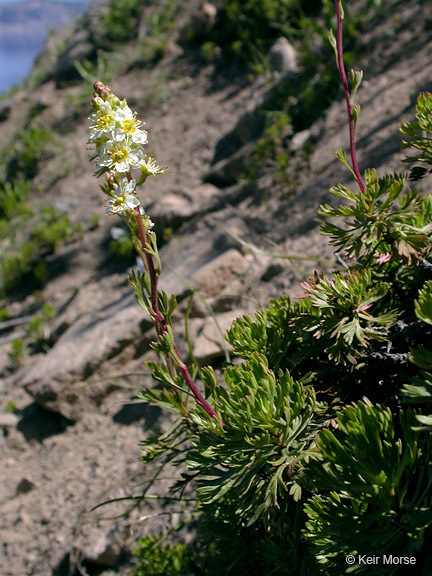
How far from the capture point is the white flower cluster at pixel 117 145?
153 cm

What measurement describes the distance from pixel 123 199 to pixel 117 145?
0.17 meters

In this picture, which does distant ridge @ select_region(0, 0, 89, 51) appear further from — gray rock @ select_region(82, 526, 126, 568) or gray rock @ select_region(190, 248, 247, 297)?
gray rock @ select_region(82, 526, 126, 568)

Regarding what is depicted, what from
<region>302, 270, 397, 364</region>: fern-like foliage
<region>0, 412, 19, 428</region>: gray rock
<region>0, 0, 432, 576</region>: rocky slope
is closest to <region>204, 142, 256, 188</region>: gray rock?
<region>0, 0, 432, 576</region>: rocky slope

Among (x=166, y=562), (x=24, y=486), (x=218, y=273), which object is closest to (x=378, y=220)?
(x=166, y=562)

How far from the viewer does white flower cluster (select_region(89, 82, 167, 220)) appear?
1526mm

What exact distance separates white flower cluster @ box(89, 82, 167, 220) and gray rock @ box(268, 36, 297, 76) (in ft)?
12.9

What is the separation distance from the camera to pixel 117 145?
5.10 feet

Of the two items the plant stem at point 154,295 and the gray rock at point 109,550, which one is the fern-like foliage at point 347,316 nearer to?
the plant stem at point 154,295

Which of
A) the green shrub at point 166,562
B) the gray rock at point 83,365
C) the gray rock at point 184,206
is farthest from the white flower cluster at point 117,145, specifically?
the gray rock at point 184,206

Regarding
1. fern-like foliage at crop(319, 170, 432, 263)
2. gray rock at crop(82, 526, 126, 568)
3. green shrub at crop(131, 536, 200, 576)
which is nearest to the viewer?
fern-like foliage at crop(319, 170, 432, 263)

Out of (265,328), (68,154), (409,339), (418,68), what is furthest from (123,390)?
(68,154)

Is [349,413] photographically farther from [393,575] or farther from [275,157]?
[275,157]

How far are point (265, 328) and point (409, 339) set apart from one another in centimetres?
46

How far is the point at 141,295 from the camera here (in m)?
1.61
